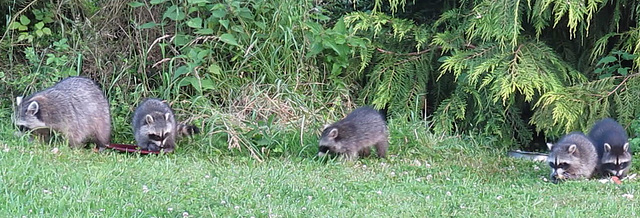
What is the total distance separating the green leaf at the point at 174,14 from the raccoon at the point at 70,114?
1.09m

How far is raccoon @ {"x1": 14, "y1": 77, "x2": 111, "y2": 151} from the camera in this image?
24.7 feet

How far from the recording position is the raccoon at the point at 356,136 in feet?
25.6

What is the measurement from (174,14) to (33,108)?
1.89m

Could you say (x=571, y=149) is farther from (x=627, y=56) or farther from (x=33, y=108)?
(x=33, y=108)

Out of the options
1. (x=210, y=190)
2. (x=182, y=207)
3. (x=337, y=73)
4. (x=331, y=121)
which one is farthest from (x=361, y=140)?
(x=182, y=207)

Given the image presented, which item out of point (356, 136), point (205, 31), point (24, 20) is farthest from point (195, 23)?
point (24, 20)

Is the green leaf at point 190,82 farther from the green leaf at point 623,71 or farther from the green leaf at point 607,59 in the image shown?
the green leaf at point 623,71

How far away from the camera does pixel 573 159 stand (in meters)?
7.21

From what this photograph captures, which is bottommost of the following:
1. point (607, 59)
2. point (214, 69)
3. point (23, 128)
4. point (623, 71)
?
point (23, 128)

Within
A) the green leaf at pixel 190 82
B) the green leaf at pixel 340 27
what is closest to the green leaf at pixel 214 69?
the green leaf at pixel 190 82

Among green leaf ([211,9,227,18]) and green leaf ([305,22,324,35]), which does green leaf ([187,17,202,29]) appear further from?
green leaf ([305,22,324,35])

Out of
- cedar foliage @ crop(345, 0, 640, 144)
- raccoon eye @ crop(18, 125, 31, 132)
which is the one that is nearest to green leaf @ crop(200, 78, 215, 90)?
cedar foliage @ crop(345, 0, 640, 144)

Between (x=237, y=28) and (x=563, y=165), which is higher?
(x=237, y=28)

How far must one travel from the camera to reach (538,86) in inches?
320
